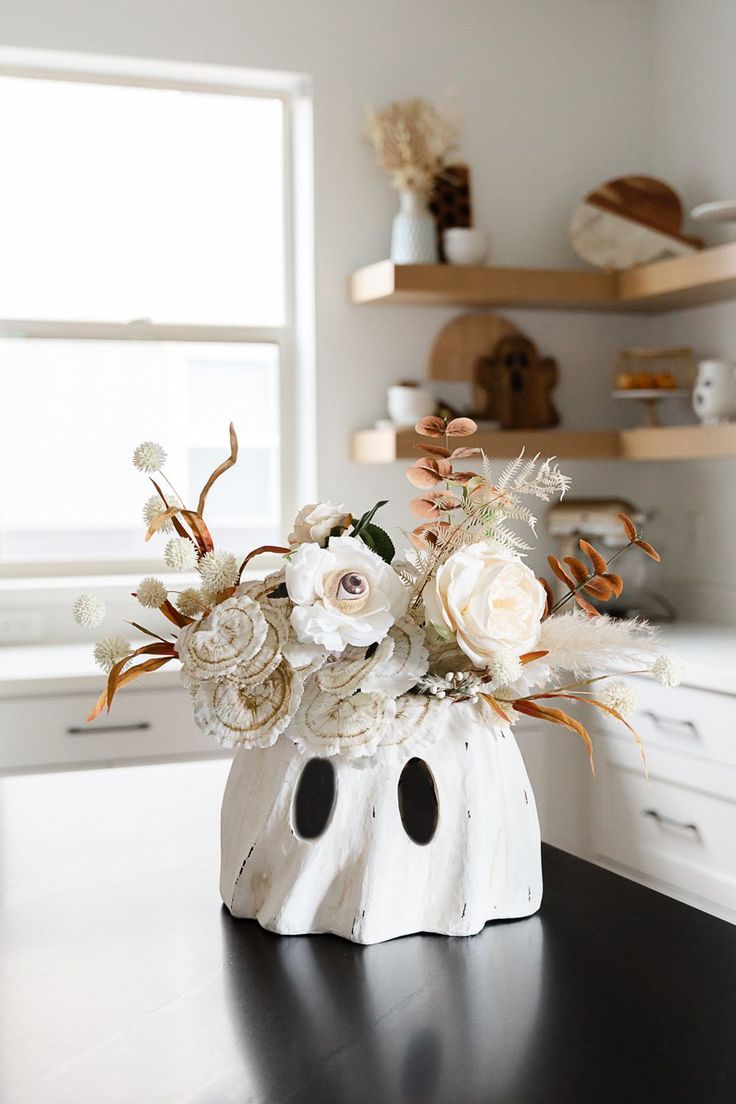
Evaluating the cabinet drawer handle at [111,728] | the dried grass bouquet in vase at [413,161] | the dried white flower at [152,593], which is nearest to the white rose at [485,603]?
the dried white flower at [152,593]

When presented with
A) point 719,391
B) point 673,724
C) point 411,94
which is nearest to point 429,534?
point 673,724

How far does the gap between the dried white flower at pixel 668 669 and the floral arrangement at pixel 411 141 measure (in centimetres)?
253

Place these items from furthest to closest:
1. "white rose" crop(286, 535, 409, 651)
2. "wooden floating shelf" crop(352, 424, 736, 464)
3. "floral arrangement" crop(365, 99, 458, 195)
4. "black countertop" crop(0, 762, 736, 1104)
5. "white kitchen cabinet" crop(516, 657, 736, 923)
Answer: "floral arrangement" crop(365, 99, 458, 195), "wooden floating shelf" crop(352, 424, 736, 464), "white kitchen cabinet" crop(516, 657, 736, 923), "white rose" crop(286, 535, 409, 651), "black countertop" crop(0, 762, 736, 1104)

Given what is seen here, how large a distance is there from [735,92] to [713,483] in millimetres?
1020

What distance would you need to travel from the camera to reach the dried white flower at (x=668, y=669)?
0.99 meters

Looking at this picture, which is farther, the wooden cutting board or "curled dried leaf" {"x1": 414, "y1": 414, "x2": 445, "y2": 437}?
the wooden cutting board

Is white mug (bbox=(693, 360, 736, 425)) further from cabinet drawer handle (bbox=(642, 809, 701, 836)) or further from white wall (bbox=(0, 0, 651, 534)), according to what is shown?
cabinet drawer handle (bbox=(642, 809, 701, 836))

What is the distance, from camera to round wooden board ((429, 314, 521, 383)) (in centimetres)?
354

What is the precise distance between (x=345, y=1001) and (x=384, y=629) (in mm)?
265

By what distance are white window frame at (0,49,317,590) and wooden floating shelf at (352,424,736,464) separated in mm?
226

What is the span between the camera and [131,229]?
11.2 feet

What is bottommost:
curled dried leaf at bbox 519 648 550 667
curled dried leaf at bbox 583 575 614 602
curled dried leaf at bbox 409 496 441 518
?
curled dried leaf at bbox 519 648 550 667

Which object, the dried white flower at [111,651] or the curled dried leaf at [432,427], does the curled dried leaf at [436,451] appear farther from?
the dried white flower at [111,651]

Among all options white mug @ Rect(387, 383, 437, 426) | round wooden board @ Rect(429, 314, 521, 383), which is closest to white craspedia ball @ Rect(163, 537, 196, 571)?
white mug @ Rect(387, 383, 437, 426)
